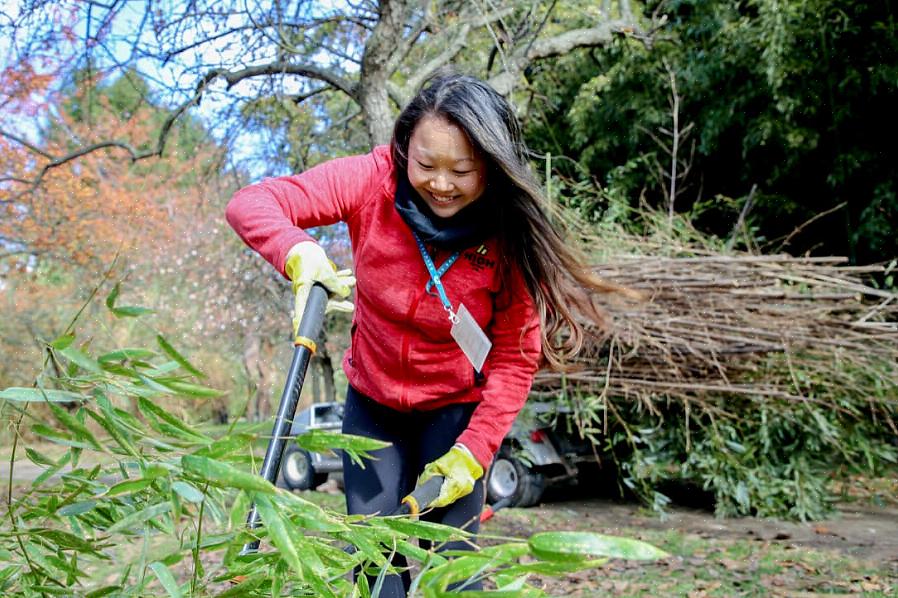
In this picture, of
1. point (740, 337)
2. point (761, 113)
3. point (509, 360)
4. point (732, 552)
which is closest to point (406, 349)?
point (509, 360)

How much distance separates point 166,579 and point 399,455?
115 cm

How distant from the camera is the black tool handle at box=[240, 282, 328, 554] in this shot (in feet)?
4.76

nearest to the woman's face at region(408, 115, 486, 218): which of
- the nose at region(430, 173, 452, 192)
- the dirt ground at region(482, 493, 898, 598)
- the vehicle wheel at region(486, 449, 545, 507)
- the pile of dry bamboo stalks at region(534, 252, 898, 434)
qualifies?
the nose at region(430, 173, 452, 192)

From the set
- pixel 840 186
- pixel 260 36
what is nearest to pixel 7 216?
pixel 260 36

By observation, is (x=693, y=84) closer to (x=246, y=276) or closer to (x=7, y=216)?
(x=246, y=276)

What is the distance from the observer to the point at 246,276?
373 inches

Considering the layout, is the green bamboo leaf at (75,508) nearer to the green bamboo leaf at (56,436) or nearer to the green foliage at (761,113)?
the green bamboo leaf at (56,436)

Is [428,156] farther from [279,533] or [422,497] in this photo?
[279,533]

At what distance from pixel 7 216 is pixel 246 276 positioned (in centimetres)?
271

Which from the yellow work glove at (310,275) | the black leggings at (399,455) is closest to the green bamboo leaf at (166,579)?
the yellow work glove at (310,275)

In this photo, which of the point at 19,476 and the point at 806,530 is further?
the point at 19,476

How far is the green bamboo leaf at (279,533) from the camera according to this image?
90 cm

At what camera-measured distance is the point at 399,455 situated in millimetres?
2145

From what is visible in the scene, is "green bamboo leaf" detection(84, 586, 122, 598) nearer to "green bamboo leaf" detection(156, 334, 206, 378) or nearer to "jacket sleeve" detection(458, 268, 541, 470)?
"green bamboo leaf" detection(156, 334, 206, 378)
